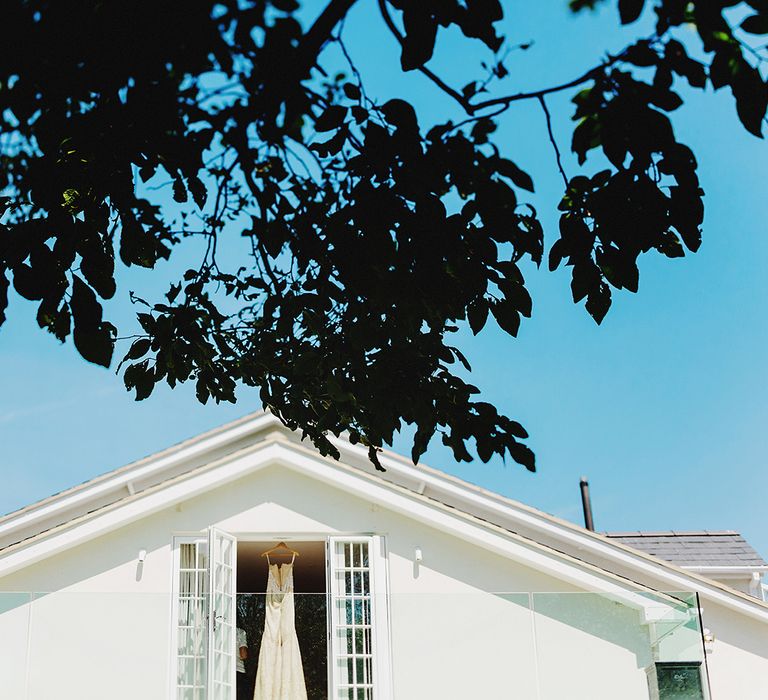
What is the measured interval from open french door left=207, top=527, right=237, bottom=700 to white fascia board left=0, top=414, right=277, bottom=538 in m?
2.50

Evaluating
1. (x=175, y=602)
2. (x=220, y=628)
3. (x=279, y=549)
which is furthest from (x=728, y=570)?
(x=175, y=602)

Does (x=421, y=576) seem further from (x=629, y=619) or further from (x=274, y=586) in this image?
(x=629, y=619)

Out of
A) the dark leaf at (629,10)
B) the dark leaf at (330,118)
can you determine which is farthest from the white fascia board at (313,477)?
the dark leaf at (629,10)

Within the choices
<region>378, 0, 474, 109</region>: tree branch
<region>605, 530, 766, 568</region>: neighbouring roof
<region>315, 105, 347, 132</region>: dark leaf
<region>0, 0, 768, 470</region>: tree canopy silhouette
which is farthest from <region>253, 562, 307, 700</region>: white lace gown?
<region>378, 0, 474, 109</region>: tree branch

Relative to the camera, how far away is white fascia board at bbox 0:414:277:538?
1259cm

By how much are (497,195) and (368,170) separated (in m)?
0.60

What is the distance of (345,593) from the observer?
1066cm

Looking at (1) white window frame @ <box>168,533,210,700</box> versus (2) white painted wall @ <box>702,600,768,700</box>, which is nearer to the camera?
(1) white window frame @ <box>168,533,210,700</box>

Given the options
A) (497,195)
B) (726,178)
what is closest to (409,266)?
(497,195)

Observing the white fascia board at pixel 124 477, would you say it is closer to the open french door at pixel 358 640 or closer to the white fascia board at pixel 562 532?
the white fascia board at pixel 562 532

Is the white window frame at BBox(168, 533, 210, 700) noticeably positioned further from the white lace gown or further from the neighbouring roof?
the neighbouring roof

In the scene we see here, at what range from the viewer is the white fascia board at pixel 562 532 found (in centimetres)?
1169

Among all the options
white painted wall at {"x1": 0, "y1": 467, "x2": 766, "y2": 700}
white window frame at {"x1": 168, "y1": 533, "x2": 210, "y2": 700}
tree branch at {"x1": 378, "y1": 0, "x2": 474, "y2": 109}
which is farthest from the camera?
white window frame at {"x1": 168, "y1": 533, "x2": 210, "y2": 700}

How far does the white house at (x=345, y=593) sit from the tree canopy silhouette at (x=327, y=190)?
5.90 metres
